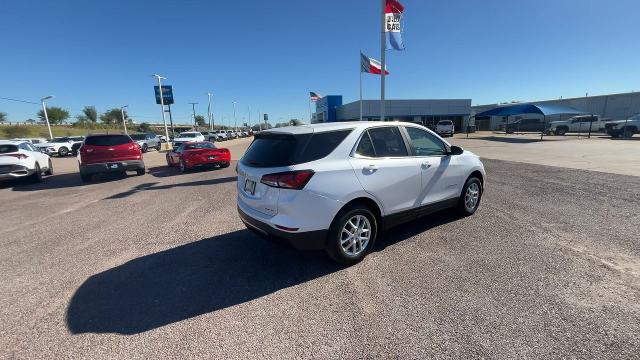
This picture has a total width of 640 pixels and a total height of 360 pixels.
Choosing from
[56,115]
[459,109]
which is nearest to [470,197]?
[459,109]

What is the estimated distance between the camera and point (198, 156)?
1272 centimetres

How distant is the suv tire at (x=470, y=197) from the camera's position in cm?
525

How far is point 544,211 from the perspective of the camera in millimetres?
5758

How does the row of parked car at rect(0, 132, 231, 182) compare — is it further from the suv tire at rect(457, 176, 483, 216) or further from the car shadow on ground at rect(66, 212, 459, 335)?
the suv tire at rect(457, 176, 483, 216)

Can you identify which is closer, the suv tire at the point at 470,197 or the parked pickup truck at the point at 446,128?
the suv tire at the point at 470,197

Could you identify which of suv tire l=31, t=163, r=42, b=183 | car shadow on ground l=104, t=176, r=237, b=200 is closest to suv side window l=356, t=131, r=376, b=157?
car shadow on ground l=104, t=176, r=237, b=200

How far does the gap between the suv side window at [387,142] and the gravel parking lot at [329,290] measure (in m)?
1.31

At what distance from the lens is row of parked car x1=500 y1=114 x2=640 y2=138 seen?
25312mm

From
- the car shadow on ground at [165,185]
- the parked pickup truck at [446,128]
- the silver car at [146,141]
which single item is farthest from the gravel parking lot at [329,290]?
the parked pickup truck at [446,128]

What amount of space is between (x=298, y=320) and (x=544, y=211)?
530 centimetres

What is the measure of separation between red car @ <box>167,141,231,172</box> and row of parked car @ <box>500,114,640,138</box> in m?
27.6

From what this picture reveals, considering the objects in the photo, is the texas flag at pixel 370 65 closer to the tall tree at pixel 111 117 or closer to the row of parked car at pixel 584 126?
the row of parked car at pixel 584 126

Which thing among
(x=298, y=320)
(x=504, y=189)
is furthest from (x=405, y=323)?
(x=504, y=189)

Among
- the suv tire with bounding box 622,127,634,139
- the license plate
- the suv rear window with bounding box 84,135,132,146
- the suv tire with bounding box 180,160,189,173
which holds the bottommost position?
the suv tire with bounding box 622,127,634,139
